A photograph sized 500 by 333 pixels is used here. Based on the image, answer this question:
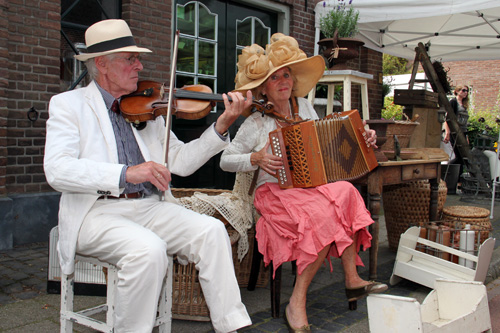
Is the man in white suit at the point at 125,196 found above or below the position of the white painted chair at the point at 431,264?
above

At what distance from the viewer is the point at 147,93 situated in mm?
2467

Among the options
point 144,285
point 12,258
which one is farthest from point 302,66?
point 12,258

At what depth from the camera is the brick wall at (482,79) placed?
22062mm

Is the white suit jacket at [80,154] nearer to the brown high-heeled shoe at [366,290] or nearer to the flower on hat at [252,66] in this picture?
the flower on hat at [252,66]

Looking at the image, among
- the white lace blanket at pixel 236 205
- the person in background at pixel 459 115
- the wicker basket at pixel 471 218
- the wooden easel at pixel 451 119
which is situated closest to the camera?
the white lace blanket at pixel 236 205

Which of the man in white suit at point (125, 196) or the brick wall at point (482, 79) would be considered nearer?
the man in white suit at point (125, 196)

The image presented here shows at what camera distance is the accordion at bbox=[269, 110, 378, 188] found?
2855mm

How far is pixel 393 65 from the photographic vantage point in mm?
26250

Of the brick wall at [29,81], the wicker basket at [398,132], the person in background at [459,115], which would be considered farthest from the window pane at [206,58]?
the person in background at [459,115]

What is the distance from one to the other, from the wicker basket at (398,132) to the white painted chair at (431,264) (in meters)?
0.76

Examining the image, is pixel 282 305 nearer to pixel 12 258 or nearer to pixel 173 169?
pixel 173 169

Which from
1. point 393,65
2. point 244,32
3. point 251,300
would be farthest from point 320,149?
point 393,65

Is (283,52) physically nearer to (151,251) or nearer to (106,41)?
(106,41)

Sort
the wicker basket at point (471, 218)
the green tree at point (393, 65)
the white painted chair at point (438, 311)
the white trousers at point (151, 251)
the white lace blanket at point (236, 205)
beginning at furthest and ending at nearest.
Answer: the green tree at point (393, 65) → the wicker basket at point (471, 218) → the white lace blanket at point (236, 205) → the white painted chair at point (438, 311) → the white trousers at point (151, 251)
